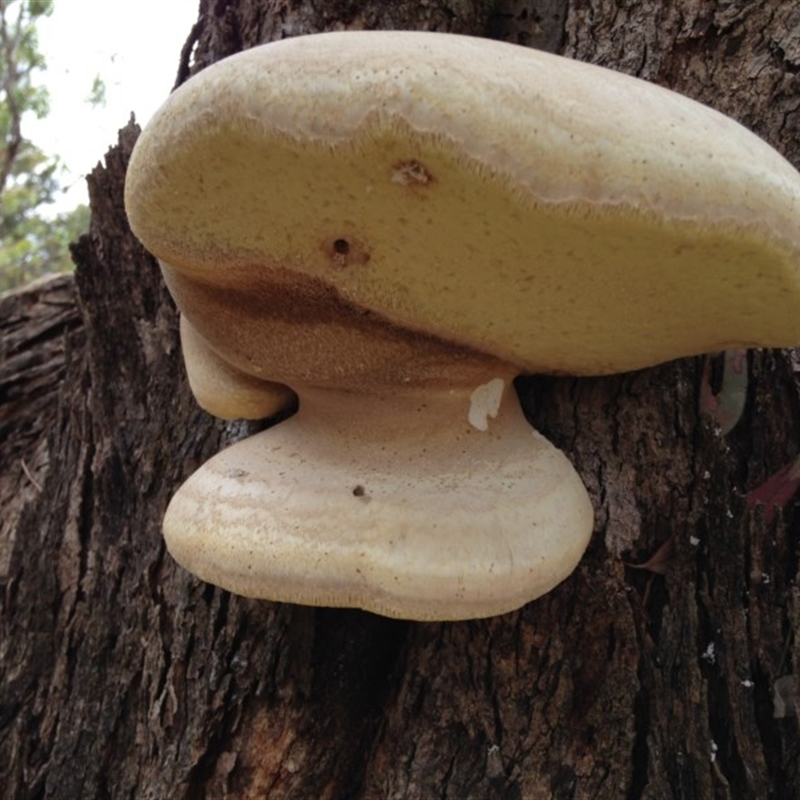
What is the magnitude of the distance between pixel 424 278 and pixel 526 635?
0.91 meters

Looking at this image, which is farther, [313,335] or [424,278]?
[313,335]

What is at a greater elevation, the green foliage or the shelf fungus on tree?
the shelf fungus on tree

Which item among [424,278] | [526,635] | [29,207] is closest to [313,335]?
[424,278]

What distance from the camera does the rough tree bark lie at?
1.75 metres

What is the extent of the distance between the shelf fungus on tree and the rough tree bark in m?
0.25

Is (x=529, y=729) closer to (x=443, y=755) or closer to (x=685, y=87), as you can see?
(x=443, y=755)

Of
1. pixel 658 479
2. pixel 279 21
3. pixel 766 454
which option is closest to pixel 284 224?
pixel 658 479

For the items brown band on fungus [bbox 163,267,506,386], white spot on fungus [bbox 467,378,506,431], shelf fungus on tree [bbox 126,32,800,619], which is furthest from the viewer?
white spot on fungus [bbox 467,378,506,431]

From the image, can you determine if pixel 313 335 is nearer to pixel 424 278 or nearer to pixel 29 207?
pixel 424 278

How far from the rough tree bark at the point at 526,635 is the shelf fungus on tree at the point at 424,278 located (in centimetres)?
25

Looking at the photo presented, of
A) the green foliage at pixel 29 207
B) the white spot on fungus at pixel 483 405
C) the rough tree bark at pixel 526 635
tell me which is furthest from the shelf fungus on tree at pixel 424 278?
the green foliage at pixel 29 207

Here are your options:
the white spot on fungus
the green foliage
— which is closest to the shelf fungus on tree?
the white spot on fungus

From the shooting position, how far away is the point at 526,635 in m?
1.74

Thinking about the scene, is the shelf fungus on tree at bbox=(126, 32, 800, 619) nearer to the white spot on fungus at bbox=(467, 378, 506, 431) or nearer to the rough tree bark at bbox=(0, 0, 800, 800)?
the white spot on fungus at bbox=(467, 378, 506, 431)
